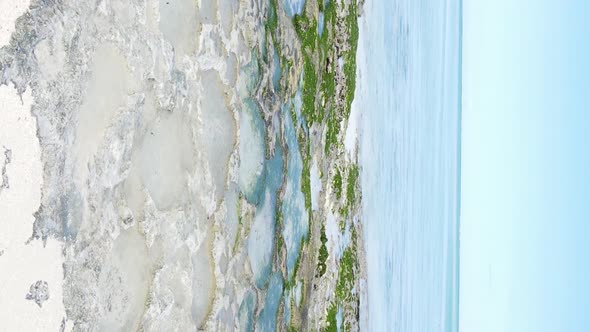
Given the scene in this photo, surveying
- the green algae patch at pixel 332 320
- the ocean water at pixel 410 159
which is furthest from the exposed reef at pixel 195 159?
the ocean water at pixel 410 159

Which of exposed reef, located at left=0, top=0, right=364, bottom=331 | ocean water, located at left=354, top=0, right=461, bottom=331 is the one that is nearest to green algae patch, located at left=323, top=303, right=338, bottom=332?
exposed reef, located at left=0, top=0, right=364, bottom=331

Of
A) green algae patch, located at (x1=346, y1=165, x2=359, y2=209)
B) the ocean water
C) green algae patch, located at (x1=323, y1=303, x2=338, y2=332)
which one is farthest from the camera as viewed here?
the ocean water

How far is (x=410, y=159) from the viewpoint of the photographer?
3777 mm

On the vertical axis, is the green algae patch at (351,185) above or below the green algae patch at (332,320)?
above

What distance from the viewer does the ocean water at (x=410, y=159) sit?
3.21 metres

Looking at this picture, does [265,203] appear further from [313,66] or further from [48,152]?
[48,152]

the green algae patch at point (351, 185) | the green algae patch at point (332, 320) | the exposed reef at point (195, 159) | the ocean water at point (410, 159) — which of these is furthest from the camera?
the ocean water at point (410, 159)

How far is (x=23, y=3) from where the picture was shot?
3.86ft

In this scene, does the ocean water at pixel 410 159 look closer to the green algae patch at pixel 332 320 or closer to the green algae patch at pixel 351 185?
the green algae patch at pixel 351 185

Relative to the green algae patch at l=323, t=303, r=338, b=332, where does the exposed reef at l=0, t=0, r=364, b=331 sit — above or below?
above

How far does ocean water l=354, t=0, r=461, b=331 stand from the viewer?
3.21 m

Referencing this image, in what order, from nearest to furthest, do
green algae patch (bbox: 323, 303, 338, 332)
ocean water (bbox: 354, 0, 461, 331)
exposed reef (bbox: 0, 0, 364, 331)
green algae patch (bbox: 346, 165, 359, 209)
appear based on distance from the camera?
exposed reef (bbox: 0, 0, 364, 331) → green algae patch (bbox: 323, 303, 338, 332) → green algae patch (bbox: 346, 165, 359, 209) → ocean water (bbox: 354, 0, 461, 331)

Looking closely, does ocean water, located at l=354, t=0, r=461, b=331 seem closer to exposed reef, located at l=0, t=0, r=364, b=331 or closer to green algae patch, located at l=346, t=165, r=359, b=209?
green algae patch, located at l=346, t=165, r=359, b=209

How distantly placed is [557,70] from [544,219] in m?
0.90
